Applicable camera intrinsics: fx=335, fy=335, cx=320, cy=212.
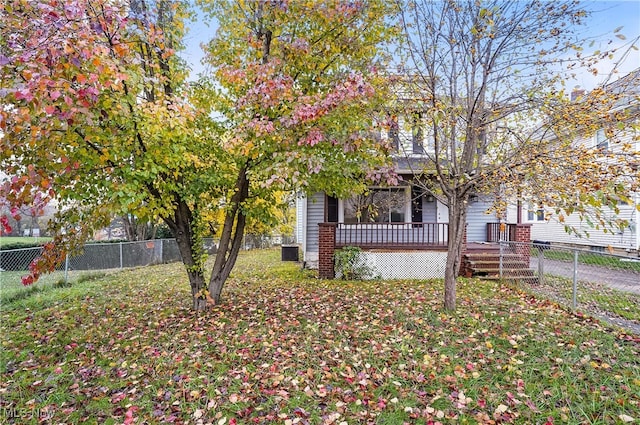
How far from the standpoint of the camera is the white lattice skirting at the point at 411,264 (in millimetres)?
9227

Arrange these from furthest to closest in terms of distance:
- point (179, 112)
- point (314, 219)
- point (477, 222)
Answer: point (477, 222) → point (314, 219) → point (179, 112)

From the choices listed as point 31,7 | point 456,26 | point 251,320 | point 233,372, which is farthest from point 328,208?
point 31,7

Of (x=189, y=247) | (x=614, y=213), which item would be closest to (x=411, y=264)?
(x=614, y=213)

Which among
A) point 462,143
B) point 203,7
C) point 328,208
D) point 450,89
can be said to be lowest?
point 328,208

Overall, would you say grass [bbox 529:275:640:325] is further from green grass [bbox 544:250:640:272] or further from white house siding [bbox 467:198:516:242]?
white house siding [bbox 467:198:516:242]

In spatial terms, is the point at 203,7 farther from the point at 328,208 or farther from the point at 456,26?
the point at 328,208

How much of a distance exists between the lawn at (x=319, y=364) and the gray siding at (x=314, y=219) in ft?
15.7

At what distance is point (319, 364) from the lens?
3816mm

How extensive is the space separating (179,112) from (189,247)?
95.4 inches

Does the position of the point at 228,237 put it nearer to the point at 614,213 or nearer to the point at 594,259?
the point at 614,213

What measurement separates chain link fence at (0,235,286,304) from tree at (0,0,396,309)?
1.35 meters

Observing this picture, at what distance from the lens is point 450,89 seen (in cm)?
521

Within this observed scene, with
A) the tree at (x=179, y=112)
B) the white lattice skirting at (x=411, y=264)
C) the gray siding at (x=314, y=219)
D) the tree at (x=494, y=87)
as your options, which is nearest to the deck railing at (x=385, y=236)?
the white lattice skirting at (x=411, y=264)

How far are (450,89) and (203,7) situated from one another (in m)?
4.58
